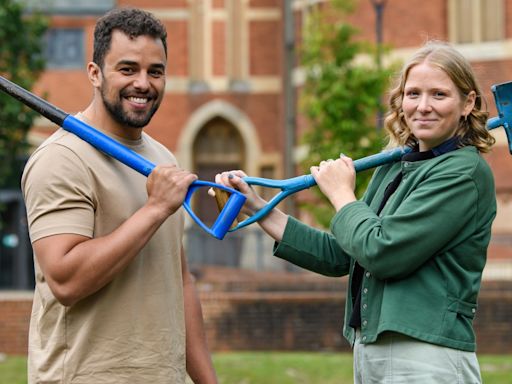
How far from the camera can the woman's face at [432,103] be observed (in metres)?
3.85

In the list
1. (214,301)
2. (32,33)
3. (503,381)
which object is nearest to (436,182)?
(503,381)

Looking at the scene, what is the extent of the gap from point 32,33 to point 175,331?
530 inches

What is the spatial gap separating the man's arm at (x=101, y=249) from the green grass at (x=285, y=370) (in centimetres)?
728

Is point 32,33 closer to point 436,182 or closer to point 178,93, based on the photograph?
point 178,93

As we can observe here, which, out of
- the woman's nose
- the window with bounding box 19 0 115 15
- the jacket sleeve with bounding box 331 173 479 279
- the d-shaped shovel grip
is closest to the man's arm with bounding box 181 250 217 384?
the d-shaped shovel grip

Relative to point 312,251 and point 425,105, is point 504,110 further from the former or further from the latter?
point 312,251

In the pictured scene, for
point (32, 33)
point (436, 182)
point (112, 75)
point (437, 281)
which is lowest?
point (437, 281)

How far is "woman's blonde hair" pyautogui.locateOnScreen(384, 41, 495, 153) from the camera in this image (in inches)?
152

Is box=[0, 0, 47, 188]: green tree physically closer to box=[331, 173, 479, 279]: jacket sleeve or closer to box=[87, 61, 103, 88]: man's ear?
box=[87, 61, 103, 88]: man's ear

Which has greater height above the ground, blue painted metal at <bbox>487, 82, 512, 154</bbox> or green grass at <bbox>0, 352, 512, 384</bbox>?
blue painted metal at <bbox>487, 82, 512, 154</bbox>

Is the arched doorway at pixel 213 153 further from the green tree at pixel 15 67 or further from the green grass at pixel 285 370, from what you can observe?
the green grass at pixel 285 370

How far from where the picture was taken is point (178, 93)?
93.7ft

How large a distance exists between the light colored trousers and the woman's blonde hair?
692 mm

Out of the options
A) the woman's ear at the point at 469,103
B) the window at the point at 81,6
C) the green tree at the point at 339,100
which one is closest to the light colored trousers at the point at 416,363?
the woman's ear at the point at 469,103
